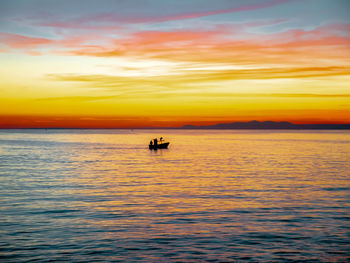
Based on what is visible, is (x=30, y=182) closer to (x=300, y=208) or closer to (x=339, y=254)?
(x=300, y=208)

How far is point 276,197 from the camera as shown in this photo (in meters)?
27.1

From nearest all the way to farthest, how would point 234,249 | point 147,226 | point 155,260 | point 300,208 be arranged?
point 155,260
point 234,249
point 147,226
point 300,208

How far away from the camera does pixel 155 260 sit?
14047mm

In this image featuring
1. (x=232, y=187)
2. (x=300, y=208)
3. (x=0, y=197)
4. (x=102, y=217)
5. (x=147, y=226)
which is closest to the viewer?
(x=147, y=226)

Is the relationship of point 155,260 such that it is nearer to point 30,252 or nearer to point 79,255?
point 79,255

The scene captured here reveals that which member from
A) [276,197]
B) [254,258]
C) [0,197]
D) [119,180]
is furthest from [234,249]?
[119,180]

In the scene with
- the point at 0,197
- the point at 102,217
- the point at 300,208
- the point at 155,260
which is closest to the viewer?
the point at 155,260

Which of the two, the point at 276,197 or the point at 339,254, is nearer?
the point at 339,254

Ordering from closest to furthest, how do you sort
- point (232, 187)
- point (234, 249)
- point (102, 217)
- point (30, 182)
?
point (234, 249) < point (102, 217) < point (232, 187) < point (30, 182)

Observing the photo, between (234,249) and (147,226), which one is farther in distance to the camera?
(147,226)

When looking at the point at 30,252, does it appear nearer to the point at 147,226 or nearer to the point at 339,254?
the point at 147,226

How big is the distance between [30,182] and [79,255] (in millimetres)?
22579

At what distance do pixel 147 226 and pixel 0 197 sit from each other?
13.8m

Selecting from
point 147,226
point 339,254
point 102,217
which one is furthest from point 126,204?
point 339,254
